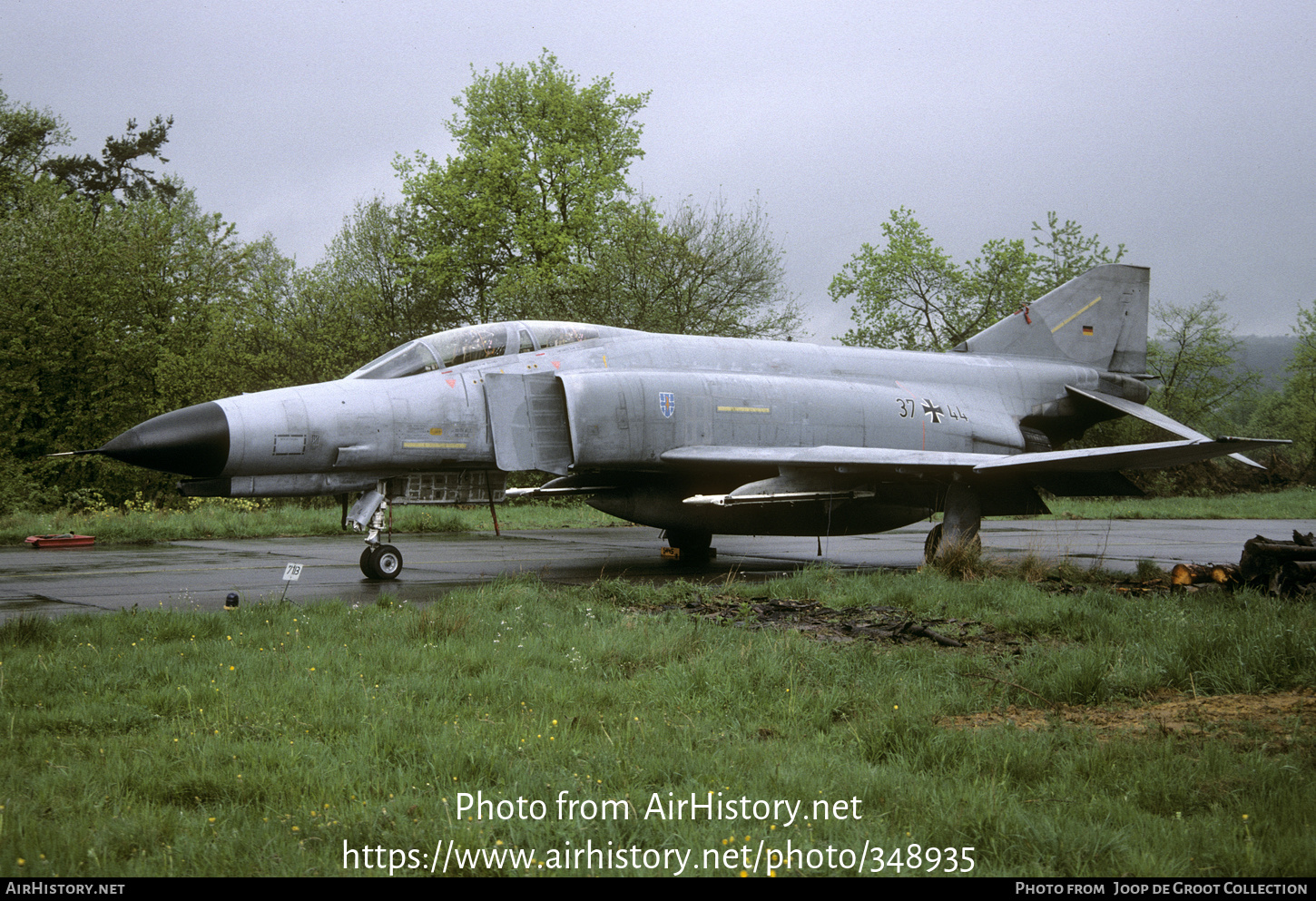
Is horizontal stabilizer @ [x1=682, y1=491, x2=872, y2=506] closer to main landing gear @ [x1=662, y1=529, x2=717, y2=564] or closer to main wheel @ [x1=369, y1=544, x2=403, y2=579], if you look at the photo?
main landing gear @ [x1=662, y1=529, x2=717, y2=564]

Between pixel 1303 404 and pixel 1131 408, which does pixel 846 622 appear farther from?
pixel 1303 404

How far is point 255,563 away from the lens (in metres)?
11.6

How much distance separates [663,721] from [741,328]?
26479mm

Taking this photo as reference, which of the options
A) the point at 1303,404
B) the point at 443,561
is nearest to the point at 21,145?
the point at 443,561

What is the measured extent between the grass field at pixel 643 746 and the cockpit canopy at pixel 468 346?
417cm

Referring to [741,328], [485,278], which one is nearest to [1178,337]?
[741,328]

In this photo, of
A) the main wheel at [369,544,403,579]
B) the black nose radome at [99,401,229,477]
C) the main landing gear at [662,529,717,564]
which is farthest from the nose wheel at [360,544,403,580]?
the main landing gear at [662,529,717,564]

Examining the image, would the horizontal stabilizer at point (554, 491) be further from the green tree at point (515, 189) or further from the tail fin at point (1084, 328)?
the green tree at point (515, 189)

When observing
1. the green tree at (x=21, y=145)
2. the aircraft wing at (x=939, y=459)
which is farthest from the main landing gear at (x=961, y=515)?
the green tree at (x=21, y=145)

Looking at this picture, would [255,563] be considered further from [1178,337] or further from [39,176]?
[1178,337]

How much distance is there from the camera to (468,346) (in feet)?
34.4

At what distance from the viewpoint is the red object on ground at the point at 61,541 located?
14227 millimetres

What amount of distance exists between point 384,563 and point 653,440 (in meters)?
3.30

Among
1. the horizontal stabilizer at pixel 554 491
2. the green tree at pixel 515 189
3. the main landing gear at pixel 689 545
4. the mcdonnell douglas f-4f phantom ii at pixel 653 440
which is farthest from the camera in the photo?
the green tree at pixel 515 189
